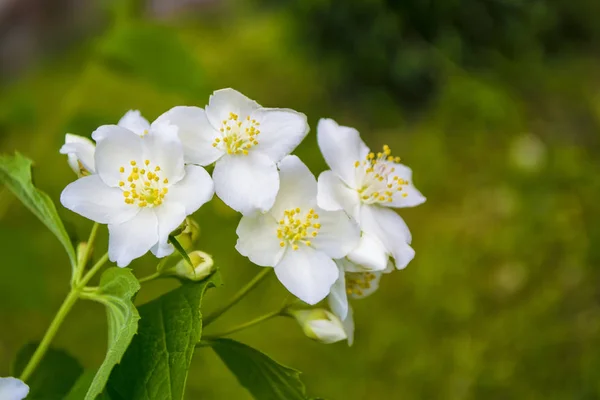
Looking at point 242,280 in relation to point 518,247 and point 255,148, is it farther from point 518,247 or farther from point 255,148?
point 255,148

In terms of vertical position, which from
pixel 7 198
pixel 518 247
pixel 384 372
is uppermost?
pixel 7 198

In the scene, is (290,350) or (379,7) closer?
(290,350)

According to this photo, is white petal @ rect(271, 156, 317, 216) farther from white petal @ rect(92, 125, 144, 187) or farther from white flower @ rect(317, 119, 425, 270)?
white petal @ rect(92, 125, 144, 187)

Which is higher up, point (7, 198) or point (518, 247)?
point (7, 198)

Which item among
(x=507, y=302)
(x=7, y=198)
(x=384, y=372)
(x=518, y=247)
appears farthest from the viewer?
(x=518, y=247)

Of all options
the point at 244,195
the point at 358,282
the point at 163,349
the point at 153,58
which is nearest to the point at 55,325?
the point at 163,349

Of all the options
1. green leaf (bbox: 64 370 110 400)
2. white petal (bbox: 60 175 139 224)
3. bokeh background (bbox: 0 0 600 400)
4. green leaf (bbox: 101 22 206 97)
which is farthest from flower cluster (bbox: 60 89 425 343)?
green leaf (bbox: 101 22 206 97)

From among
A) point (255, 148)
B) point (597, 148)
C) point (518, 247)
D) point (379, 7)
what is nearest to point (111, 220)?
point (255, 148)
